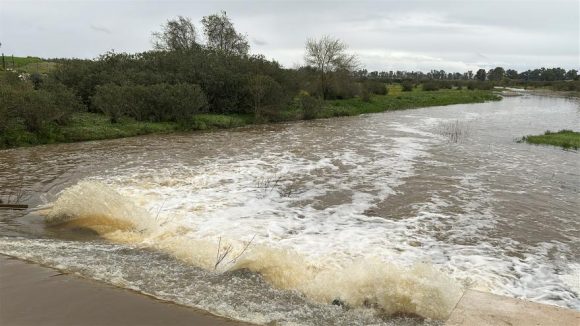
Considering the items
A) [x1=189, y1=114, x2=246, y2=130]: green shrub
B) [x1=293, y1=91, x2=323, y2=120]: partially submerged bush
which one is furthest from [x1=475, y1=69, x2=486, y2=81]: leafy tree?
[x1=189, y1=114, x2=246, y2=130]: green shrub

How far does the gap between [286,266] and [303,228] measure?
2394mm

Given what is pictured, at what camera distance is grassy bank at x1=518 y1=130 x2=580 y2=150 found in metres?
22.6

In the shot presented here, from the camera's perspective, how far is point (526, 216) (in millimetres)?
10977

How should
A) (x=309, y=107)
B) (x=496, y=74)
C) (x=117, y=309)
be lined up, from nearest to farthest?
(x=117, y=309) → (x=309, y=107) → (x=496, y=74)

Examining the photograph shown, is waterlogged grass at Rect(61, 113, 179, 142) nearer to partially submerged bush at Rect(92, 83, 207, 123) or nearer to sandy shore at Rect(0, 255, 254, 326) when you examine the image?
partially submerged bush at Rect(92, 83, 207, 123)

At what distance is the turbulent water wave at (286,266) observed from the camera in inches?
244

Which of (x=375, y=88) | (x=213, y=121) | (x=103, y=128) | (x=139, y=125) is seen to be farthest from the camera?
(x=375, y=88)

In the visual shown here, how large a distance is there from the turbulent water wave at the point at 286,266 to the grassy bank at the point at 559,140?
19786mm

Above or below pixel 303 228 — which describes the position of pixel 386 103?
above

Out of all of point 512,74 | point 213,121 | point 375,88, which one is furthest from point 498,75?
point 213,121

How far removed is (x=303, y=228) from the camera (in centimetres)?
963

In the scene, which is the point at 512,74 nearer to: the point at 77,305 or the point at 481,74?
the point at 481,74

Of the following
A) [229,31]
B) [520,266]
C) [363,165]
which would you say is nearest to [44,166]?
[363,165]

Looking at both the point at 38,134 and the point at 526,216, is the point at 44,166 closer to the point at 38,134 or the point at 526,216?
the point at 38,134
